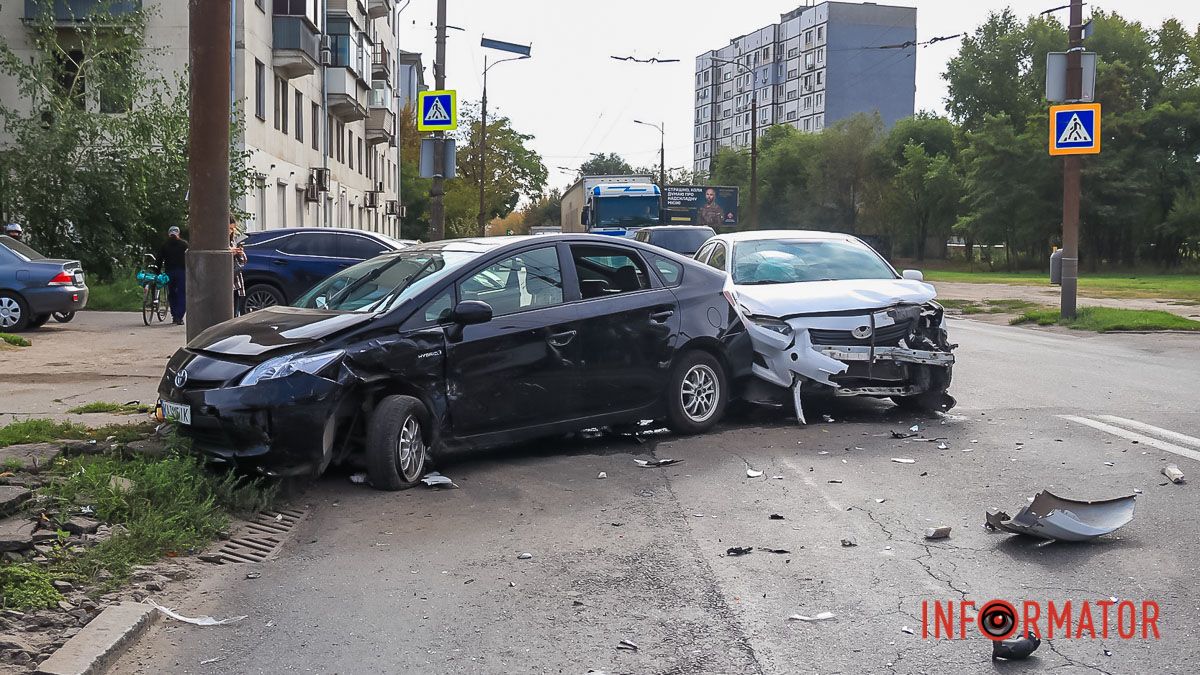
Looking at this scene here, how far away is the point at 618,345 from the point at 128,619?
4.51 meters

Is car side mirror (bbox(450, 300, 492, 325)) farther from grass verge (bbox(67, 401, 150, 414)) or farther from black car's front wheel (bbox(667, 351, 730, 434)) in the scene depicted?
grass verge (bbox(67, 401, 150, 414))

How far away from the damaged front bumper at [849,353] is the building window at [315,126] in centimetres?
3488

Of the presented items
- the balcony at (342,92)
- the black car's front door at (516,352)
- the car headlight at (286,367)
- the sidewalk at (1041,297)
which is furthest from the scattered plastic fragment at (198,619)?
the balcony at (342,92)

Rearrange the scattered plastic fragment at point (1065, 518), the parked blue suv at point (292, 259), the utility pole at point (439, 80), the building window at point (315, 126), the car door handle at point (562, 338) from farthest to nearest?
the building window at point (315, 126) < the utility pole at point (439, 80) < the parked blue suv at point (292, 259) < the car door handle at point (562, 338) < the scattered plastic fragment at point (1065, 518)

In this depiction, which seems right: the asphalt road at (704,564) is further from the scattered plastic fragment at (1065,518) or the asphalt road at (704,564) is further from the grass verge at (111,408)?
the grass verge at (111,408)

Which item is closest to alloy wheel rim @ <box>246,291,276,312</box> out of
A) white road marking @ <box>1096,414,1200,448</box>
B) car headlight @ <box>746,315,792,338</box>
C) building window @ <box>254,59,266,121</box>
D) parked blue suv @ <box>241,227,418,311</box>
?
parked blue suv @ <box>241,227,418,311</box>

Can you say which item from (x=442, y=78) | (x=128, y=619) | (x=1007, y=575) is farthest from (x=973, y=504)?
(x=442, y=78)

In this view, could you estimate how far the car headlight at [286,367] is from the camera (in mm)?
6887

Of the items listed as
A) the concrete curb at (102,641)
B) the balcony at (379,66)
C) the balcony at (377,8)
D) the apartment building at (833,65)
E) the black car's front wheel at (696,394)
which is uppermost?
the apartment building at (833,65)

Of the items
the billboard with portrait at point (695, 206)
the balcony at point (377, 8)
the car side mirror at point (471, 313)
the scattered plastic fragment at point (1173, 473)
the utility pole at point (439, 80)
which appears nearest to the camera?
the scattered plastic fragment at point (1173, 473)

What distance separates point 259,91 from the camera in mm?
33594

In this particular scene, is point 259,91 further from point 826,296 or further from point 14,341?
point 826,296

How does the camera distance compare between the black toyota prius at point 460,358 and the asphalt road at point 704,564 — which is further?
the black toyota prius at point 460,358

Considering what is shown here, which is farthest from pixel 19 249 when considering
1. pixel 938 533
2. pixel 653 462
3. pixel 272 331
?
pixel 938 533
